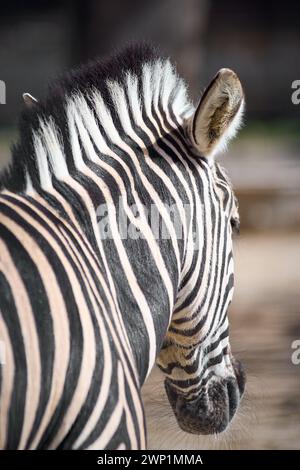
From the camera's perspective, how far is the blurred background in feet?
Result: 16.2

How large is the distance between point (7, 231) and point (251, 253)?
6905 millimetres

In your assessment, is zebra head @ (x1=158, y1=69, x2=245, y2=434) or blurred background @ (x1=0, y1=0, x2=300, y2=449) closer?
zebra head @ (x1=158, y1=69, x2=245, y2=434)

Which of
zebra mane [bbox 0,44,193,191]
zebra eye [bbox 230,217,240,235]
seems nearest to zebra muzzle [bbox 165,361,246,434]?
zebra eye [bbox 230,217,240,235]

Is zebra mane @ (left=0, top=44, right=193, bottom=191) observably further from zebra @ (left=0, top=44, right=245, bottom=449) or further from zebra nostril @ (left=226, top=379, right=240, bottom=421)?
zebra nostril @ (left=226, top=379, right=240, bottom=421)

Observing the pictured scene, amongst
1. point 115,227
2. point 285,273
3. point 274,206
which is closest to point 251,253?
point 285,273

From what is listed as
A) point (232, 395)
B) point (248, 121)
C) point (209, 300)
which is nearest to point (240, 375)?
point (232, 395)

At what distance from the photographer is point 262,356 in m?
6.15

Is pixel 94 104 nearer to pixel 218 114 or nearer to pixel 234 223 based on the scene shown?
pixel 218 114

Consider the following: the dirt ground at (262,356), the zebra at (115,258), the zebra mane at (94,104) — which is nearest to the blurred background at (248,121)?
the dirt ground at (262,356)

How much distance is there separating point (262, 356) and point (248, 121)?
27.6 ft

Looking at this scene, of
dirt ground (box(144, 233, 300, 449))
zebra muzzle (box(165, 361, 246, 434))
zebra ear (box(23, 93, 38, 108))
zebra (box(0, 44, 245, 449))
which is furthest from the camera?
dirt ground (box(144, 233, 300, 449))

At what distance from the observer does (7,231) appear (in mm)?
2139

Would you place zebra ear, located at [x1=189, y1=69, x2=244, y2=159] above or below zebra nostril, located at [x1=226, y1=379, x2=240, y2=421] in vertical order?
above

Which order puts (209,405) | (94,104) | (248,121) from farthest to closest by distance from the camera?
(248,121), (209,405), (94,104)
